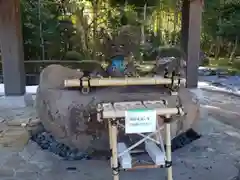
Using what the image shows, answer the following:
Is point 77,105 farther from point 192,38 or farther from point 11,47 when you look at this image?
point 192,38

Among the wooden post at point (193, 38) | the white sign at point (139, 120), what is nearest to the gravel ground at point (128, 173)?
the white sign at point (139, 120)

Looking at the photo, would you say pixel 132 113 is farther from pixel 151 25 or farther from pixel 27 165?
pixel 151 25

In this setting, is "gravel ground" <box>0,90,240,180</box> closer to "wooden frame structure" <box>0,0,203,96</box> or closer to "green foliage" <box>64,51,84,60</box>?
"wooden frame structure" <box>0,0,203,96</box>

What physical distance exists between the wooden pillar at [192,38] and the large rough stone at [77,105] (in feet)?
8.64

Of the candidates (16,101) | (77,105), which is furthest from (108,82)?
(16,101)

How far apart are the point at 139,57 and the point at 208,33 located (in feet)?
9.12

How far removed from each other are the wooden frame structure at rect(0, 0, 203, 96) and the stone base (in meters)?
0.12

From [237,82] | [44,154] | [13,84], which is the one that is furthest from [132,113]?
[237,82]

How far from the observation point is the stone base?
4926 mm

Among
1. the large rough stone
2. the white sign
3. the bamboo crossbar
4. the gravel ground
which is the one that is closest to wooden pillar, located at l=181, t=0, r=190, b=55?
the gravel ground

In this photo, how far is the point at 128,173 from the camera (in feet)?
8.92

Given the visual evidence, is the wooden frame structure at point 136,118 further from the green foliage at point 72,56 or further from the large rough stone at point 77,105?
the green foliage at point 72,56

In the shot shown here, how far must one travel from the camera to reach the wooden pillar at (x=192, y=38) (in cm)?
545

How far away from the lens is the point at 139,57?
7.98 meters
